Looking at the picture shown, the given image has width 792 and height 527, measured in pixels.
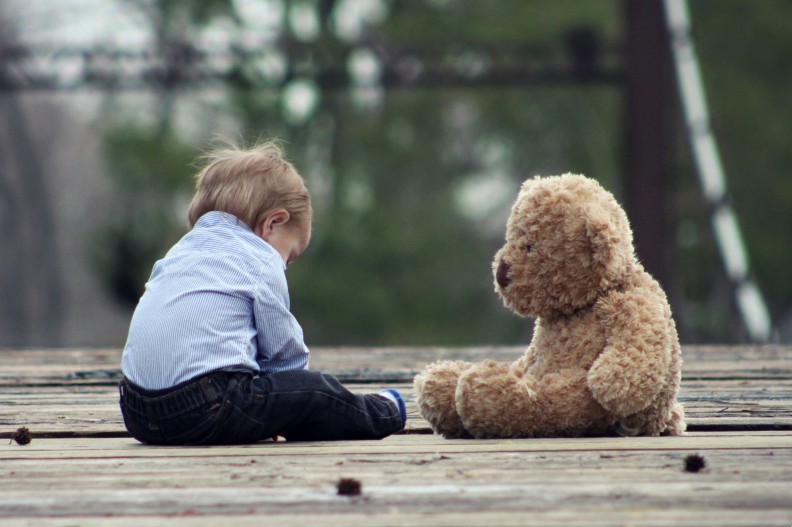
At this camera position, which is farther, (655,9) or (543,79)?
(543,79)

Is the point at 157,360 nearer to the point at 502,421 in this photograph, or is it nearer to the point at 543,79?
the point at 502,421

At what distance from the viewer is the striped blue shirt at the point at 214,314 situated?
2289 millimetres

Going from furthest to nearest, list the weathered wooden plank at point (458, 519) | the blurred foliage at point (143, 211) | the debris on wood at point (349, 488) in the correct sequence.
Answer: the blurred foliage at point (143, 211), the debris on wood at point (349, 488), the weathered wooden plank at point (458, 519)

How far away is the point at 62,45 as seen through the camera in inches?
366

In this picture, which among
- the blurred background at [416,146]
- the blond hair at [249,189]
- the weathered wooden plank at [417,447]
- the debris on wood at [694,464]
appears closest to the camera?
the debris on wood at [694,464]

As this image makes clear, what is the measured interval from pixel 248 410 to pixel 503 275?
0.64 m

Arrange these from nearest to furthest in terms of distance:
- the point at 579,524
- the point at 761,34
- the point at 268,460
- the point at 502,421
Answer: the point at 579,524, the point at 268,460, the point at 502,421, the point at 761,34

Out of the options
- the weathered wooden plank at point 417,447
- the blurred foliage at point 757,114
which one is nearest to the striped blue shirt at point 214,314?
the weathered wooden plank at point 417,447

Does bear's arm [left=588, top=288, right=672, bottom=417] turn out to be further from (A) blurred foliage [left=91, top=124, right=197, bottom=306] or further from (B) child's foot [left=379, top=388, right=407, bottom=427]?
(A) blurred foliage [left=91, top=124, right=197, bottom=306]

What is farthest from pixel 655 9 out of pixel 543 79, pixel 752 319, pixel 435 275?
pixel 435 275

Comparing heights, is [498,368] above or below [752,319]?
above

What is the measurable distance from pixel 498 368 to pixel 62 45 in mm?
8156

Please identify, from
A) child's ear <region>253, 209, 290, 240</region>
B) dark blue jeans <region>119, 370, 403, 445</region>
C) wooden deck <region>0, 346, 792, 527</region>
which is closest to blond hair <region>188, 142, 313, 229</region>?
child's ear <region>253, 209, 290, 240</region>

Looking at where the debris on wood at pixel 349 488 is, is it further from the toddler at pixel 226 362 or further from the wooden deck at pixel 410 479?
the toddler at pixel 226 362
